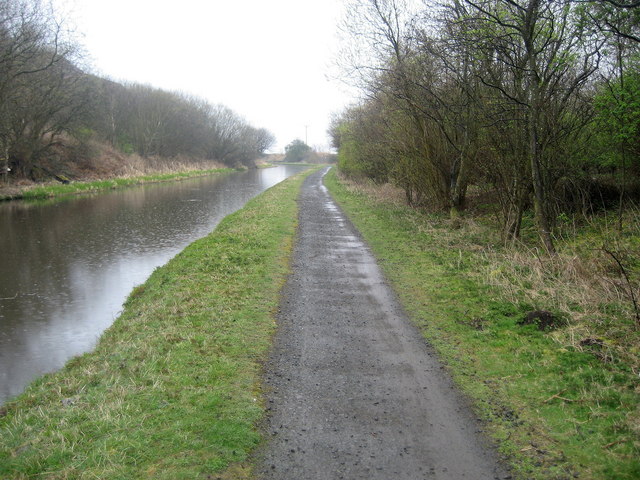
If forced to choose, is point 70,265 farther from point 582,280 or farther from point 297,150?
point 297,150

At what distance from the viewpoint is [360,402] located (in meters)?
4.60

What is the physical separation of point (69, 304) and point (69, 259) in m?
4.10

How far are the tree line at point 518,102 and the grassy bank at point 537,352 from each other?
168cm

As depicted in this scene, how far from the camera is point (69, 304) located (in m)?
9.48

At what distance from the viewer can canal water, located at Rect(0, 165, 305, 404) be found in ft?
24.5

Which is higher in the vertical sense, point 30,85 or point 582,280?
point 30,85

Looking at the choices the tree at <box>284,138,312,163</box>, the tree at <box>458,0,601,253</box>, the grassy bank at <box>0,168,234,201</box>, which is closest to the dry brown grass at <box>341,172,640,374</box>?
the tree at <box>458,0,601,253</box>

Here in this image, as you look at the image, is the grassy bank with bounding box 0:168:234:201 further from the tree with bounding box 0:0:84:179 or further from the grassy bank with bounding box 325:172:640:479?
the grassy bank with bounding box 325:172:640:479

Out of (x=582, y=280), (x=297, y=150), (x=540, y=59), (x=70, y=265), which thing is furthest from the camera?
(x=297, y=150)

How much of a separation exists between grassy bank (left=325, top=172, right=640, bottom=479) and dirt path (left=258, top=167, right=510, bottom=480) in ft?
0.95

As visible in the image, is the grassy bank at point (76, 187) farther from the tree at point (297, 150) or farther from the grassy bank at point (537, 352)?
the tree at point (297, 150)

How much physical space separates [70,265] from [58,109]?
72.4 ft

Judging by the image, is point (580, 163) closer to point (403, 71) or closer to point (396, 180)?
point (403, 71)

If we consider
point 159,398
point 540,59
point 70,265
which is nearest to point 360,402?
point 159,398
